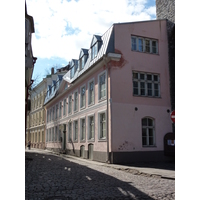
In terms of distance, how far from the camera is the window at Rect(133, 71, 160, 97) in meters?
16.6

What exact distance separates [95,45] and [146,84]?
501cm

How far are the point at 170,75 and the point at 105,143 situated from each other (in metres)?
6.63

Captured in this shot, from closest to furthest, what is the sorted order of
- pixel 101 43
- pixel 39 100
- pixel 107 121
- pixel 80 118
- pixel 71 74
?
1. pixel 107 121
2. pixel 101 43
3. pixel 80 118
4. pixel 71 74
5. pixel 39 100

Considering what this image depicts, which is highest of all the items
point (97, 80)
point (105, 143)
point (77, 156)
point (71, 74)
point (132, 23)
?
point (132, 23)

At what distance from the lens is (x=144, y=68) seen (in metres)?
16.9

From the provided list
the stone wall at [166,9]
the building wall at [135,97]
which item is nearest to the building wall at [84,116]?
the building wall at [135,97]

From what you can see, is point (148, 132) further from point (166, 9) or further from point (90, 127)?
point (166, 9)

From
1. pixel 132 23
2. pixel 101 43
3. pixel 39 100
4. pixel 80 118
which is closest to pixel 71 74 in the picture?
pixel 80 118

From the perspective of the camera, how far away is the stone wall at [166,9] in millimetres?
18969

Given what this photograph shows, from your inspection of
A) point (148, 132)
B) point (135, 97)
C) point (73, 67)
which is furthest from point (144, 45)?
point (73, 67)

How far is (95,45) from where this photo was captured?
18.9 meters

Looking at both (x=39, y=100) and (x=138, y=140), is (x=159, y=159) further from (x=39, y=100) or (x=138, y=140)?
(x=39, y=100)

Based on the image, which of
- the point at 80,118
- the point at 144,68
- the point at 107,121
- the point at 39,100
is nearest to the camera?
the point at 107,121

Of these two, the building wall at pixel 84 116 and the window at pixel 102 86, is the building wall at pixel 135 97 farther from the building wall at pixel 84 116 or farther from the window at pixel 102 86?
the window at pixel 102 86
